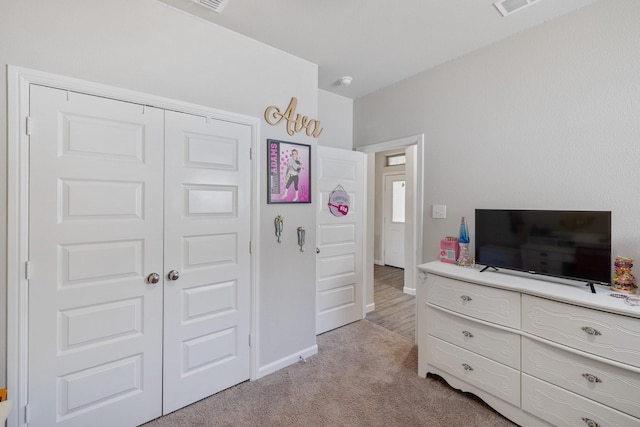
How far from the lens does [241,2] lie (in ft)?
5.99

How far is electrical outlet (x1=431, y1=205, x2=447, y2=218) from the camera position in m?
2.62

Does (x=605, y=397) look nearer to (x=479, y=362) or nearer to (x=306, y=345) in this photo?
(x=479, y=362)

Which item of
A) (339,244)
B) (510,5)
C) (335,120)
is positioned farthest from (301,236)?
(510,5)

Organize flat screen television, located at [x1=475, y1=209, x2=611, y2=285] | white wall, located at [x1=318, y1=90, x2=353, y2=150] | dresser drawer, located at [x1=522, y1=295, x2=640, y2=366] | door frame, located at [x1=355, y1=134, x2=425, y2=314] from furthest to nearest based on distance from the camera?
white wall, located at [x1=318, y1=90, x2=353, y2=150] → door frame, located at [x1=355, y1=134, x2=425, y2=314] → flat screen television, located at [x1=475, y1=209, x2=611, y2=285] → dresser drawer, located at [x1=522, y1=295, x2=640, y2=366]

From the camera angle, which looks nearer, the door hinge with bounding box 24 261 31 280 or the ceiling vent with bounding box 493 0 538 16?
the door hinge with bounding box 24 261 31 280

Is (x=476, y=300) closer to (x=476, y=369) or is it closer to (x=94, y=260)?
(x=476, y=369)

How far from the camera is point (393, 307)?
386cm

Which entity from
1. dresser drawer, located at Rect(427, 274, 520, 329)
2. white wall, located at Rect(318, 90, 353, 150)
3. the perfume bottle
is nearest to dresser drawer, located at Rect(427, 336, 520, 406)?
dresser drawer, located at Rect(427, 274, 520, 329)

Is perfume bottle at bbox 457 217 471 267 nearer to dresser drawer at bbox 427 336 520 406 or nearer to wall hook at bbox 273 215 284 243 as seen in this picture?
dresser drawer at bbox 427 336 520 406

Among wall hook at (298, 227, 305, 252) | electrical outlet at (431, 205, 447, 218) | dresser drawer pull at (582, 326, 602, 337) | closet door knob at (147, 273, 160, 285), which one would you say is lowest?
dresser drawer pull at (582, 326, 602, 337)

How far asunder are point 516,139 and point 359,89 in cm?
A: 169

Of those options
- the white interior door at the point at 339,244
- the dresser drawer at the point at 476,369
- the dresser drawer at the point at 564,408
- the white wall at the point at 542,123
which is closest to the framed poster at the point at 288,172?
the white interior door at the point at 339,244

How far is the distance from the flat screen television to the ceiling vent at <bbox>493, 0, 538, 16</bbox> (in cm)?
135

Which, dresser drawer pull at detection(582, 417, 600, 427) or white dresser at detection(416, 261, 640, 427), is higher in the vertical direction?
white dresser at detection(416, 261, 640, 427)
